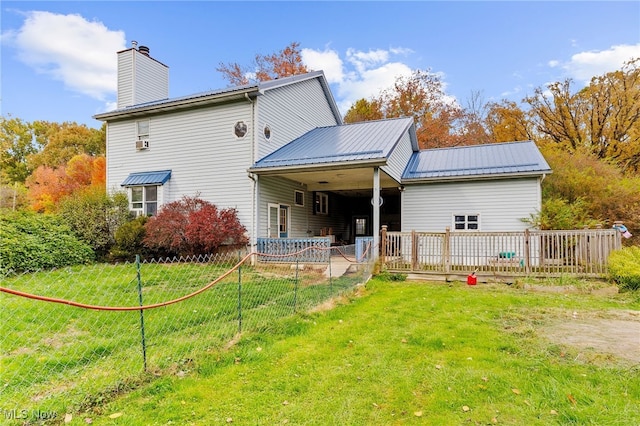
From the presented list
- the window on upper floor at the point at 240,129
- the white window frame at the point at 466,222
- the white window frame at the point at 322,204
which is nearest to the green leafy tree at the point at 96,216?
the window on upper floor at the point at 240,129

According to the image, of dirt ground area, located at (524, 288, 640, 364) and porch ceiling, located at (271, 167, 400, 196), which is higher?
porch ceiling, located at (271, 167, 400, 196)

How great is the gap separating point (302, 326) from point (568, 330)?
4155mm

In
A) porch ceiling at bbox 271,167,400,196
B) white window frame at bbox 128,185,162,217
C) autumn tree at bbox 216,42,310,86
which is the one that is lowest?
white window frame at bbox 128,185,162,217

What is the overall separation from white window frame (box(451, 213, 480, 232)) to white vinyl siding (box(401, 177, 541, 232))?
3.4 inches

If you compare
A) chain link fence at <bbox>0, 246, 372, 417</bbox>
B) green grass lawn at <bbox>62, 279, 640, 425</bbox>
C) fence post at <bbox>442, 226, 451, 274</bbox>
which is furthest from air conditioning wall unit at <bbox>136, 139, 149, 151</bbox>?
fence post at <bbox>442, 226, 451, 274</bbox>

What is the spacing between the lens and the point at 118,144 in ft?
48.9

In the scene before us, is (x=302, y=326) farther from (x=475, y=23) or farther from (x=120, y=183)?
(x=475, y=23)

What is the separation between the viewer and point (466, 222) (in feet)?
43.7

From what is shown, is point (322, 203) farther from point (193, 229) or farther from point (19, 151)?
point (19, 151)

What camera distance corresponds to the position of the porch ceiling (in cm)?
1259

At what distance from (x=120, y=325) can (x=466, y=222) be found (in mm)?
11989

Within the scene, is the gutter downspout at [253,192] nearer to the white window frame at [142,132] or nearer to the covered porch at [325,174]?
the covered porch at [325,174]

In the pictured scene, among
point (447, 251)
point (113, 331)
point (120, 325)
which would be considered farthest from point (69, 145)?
point (447, 251)

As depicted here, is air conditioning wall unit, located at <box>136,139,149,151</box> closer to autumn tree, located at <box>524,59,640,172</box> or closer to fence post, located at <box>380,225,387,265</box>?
fence post, located at <box>380,225,387,265</box>
